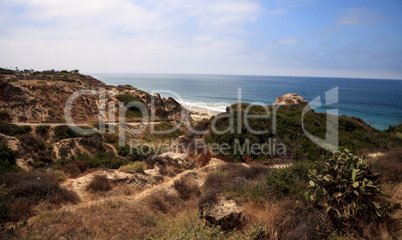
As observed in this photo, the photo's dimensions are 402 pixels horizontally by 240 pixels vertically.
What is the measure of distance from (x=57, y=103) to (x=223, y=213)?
39.8 m

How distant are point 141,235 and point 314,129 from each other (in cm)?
1377

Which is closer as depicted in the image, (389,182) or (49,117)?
(389,182)

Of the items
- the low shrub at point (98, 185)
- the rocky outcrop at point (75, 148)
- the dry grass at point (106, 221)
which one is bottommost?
the rocky outcrop at point (75, 148)

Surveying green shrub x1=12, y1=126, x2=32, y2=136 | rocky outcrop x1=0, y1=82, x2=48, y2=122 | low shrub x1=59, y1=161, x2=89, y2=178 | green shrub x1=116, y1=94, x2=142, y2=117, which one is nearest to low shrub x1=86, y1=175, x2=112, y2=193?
low shrub x1=59, y1=161, x2=89, y2=178

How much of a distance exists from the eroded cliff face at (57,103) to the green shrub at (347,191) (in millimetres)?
33581

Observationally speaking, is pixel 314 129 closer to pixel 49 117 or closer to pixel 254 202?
pixel 254 202

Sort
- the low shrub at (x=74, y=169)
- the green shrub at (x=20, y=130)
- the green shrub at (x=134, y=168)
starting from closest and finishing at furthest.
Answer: the green shrub at (x=134, y=168) → the low shrub at (x=74, y=169) → the green shrub at (x=20, y=130)

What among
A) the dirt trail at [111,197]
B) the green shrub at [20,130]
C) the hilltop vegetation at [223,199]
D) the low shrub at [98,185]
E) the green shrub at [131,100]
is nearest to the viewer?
the hilltop vegetation at [223,199]

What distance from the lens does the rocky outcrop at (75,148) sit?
1709 centimetres

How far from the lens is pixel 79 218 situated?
5.62 m

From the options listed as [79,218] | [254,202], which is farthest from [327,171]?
[79,218]

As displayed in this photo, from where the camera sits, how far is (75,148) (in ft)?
59.3

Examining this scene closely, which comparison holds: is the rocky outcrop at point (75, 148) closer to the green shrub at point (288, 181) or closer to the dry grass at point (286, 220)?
the green shrub at point (288, 181)

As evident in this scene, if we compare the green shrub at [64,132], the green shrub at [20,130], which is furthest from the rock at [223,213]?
Answer: the green shrub at [20,130]
